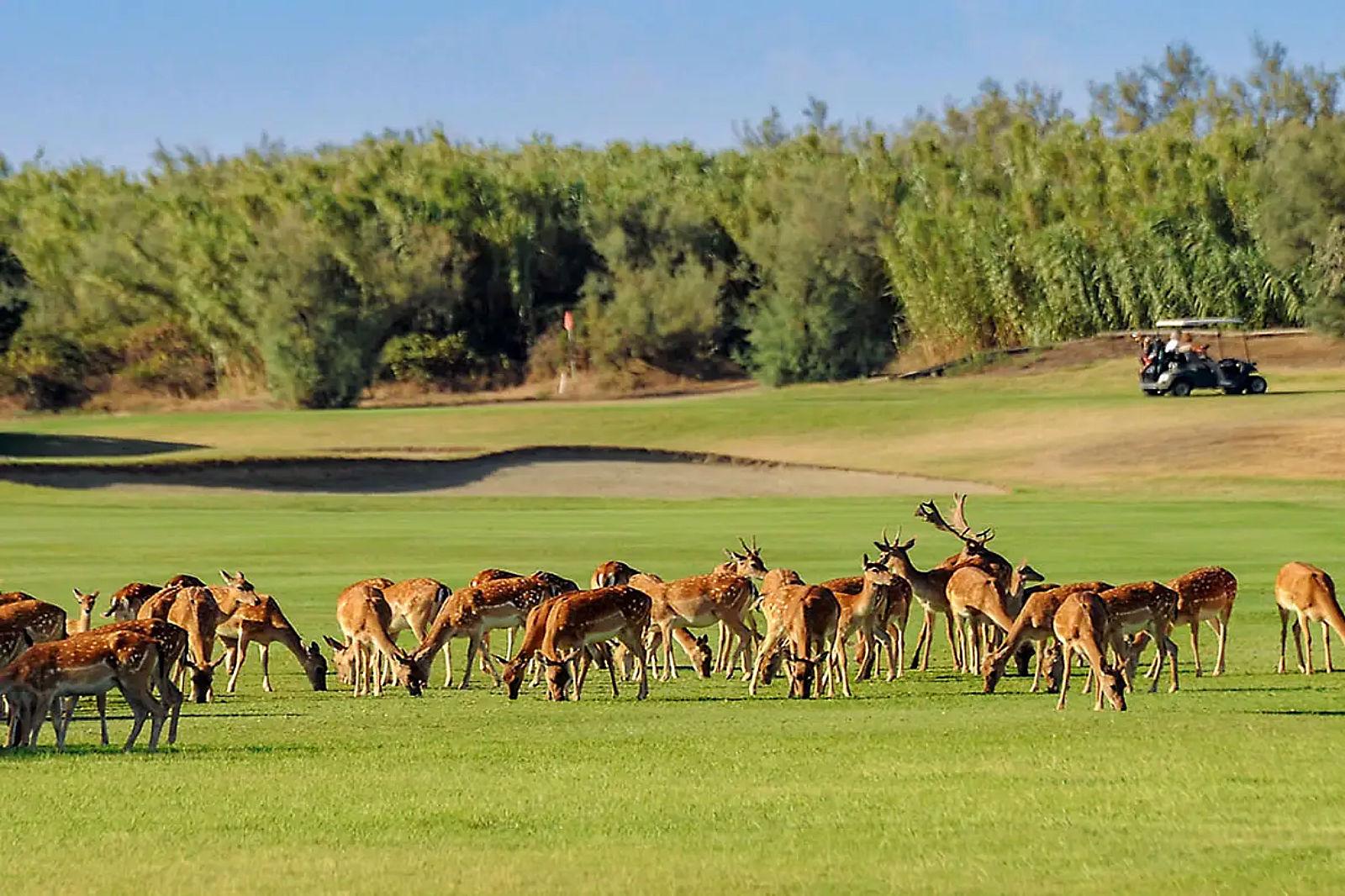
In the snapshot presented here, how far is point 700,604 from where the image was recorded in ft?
70.1

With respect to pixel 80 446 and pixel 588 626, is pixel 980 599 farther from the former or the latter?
pixel 80 446

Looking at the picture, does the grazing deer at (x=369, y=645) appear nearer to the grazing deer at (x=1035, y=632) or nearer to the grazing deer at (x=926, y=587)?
the grazing deer at (x=926, y=587)

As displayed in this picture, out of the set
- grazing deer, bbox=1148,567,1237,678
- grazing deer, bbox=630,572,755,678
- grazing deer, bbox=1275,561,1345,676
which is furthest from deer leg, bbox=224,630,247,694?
grazing deer, bbox=1275,561,1345,676

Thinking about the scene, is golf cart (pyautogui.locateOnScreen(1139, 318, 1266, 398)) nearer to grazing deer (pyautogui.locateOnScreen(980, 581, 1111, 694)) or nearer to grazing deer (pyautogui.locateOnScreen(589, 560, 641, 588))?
grazing deer (pyautogui.locateOnScreen(589, 560, 641, 588))

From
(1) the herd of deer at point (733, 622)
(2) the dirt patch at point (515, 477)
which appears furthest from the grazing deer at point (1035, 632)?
(2) the dirt patch at point (515, 477)

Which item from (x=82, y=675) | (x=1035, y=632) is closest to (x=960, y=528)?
(x=1035, y=632)

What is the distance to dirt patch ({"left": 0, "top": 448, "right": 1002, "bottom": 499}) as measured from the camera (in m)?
54.3

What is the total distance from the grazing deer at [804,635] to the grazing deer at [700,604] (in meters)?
1.15

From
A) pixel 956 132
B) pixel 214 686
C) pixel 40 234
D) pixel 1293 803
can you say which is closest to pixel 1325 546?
pixel 214 686

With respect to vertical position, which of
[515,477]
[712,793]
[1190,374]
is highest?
[1190,374]

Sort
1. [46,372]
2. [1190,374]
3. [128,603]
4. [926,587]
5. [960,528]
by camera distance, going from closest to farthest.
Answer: [926,587] → [128,603] → [960,528] → [1190,374] → [46,372]

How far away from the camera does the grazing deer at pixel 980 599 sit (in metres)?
20.6

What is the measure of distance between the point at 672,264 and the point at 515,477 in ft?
132

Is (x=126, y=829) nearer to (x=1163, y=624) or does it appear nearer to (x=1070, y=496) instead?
(x=1163, y=624)
